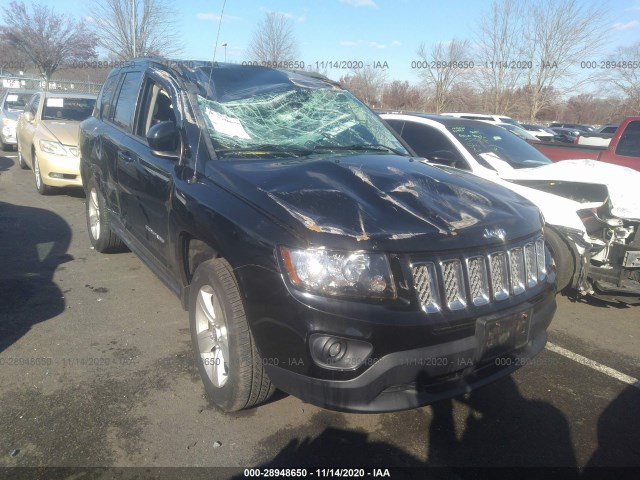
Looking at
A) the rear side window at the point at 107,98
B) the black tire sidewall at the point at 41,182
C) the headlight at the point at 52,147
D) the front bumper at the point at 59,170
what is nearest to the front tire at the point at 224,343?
the rear side window at the point at 107,98

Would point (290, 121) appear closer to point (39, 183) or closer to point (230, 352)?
point (230, 352)

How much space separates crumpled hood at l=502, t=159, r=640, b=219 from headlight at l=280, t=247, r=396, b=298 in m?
3.55

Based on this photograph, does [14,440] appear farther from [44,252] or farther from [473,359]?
[44,252]

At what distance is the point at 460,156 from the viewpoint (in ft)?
19.3

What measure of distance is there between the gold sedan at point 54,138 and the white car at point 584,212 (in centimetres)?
601

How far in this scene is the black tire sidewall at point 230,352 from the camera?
2682 mm

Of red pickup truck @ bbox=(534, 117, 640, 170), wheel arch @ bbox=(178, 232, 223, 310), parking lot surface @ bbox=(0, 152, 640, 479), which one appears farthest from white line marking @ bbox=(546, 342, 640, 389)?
red pickup truck @ bbox=(534, 117, 640, 170)

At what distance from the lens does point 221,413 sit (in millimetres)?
3039

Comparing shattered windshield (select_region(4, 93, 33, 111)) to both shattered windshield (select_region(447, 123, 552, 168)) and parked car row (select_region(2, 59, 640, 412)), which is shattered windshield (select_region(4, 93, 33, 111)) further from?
shattered windshield (select_region(447, 123, 552, 168))

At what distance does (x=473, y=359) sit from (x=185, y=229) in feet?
6.06

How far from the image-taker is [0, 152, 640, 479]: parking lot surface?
106 inches

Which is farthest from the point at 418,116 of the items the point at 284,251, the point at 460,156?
the point at 284,251

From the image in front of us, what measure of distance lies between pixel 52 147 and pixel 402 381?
7819mm

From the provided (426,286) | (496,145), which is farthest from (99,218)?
(496,145)
